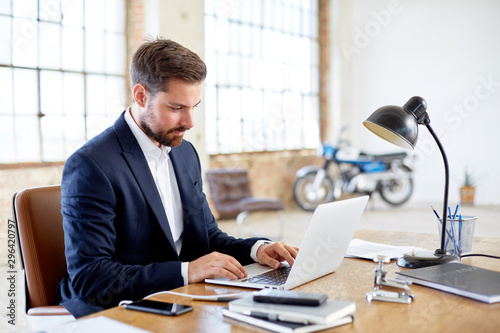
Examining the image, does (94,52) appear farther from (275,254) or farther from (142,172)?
(275,254)

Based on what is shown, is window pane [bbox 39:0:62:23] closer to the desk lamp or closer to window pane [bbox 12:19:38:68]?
window pane [bbox 12:19:38:68]

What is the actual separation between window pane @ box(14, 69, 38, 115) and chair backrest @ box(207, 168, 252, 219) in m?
2.07

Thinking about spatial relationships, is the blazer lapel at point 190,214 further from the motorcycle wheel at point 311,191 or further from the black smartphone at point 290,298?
the motorcycle wheel at point 311,191

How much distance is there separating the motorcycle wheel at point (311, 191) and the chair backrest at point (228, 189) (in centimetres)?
194

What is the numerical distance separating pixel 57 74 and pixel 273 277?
4.87 meters

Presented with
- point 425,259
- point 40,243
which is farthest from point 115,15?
point 425,259

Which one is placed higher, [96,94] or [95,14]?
[95,14]

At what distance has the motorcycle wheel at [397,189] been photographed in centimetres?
846

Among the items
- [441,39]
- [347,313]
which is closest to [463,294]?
[347,313]

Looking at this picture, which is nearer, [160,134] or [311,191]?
[160,134]

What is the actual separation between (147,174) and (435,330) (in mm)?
997

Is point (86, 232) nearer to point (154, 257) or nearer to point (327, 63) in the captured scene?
point (154, 257)

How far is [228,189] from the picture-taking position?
646 centimetres

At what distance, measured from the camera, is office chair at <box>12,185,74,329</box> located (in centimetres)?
167
